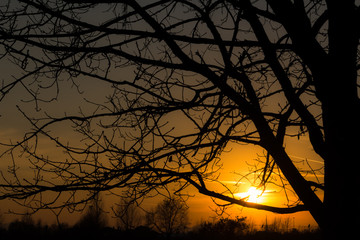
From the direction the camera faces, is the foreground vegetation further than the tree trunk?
Yes

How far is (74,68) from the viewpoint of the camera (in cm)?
549

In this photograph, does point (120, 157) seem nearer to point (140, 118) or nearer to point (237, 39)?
point (140, 118)

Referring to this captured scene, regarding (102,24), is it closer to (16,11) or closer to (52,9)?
(52,9)

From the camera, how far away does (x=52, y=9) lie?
218 inches

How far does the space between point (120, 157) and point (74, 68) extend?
52.3 inches

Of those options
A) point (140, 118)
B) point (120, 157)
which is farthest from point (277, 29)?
point (120, 157)

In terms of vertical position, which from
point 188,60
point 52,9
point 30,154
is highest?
point 52,9

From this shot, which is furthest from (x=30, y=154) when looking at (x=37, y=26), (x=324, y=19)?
(x=324, y=19)

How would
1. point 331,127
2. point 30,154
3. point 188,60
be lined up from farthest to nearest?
point 30,154
point 188,60
point 331,127

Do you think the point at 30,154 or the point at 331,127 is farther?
the point at 30,154

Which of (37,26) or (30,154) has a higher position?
(37,26)

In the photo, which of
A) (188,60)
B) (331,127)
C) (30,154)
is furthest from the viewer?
(30,154)

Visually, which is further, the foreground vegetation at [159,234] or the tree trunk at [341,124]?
the foreground vegetation at [159,234]

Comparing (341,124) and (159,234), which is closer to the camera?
(341,124)
